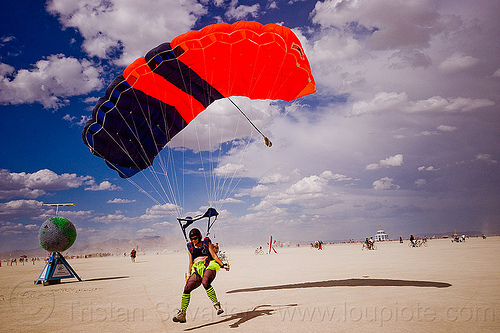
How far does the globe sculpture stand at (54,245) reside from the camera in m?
14.1

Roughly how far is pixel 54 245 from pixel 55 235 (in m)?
0.48

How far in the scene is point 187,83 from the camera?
1024 centimetres

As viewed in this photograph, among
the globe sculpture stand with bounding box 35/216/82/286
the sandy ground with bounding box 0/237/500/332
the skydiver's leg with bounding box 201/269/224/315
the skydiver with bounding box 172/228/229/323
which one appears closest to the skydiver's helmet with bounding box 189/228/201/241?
the skydiver with bounding box 172/228/229/323

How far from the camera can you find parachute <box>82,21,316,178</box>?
8414 mm

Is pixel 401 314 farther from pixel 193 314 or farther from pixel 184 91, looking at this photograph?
pixel 184 91

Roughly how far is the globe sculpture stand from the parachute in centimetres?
554

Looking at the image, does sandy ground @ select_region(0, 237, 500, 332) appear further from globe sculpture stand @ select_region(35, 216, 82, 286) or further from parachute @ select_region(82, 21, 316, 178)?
parachute @ select_region(82, 21, 316, 178)

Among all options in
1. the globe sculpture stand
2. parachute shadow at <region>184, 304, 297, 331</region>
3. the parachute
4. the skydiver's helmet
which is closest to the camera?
parachute shadow at <region>184, 304, 297, 331</region>

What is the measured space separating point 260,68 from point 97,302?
28.6 ft

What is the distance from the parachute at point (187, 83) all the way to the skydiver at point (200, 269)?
5331 mm

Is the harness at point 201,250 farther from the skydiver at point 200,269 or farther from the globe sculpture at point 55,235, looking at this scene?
the globe sculpture at point 55,235

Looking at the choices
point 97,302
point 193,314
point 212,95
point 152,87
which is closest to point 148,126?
point 152,87

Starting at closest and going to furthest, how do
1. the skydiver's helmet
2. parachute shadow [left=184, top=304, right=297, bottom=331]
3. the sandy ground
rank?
the sandy ground, parachute shadow [left=184, top=304, right=297, bottom=331], the skydiver's helmet

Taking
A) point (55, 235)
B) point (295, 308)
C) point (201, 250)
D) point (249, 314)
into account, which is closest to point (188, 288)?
point (201, 250)
